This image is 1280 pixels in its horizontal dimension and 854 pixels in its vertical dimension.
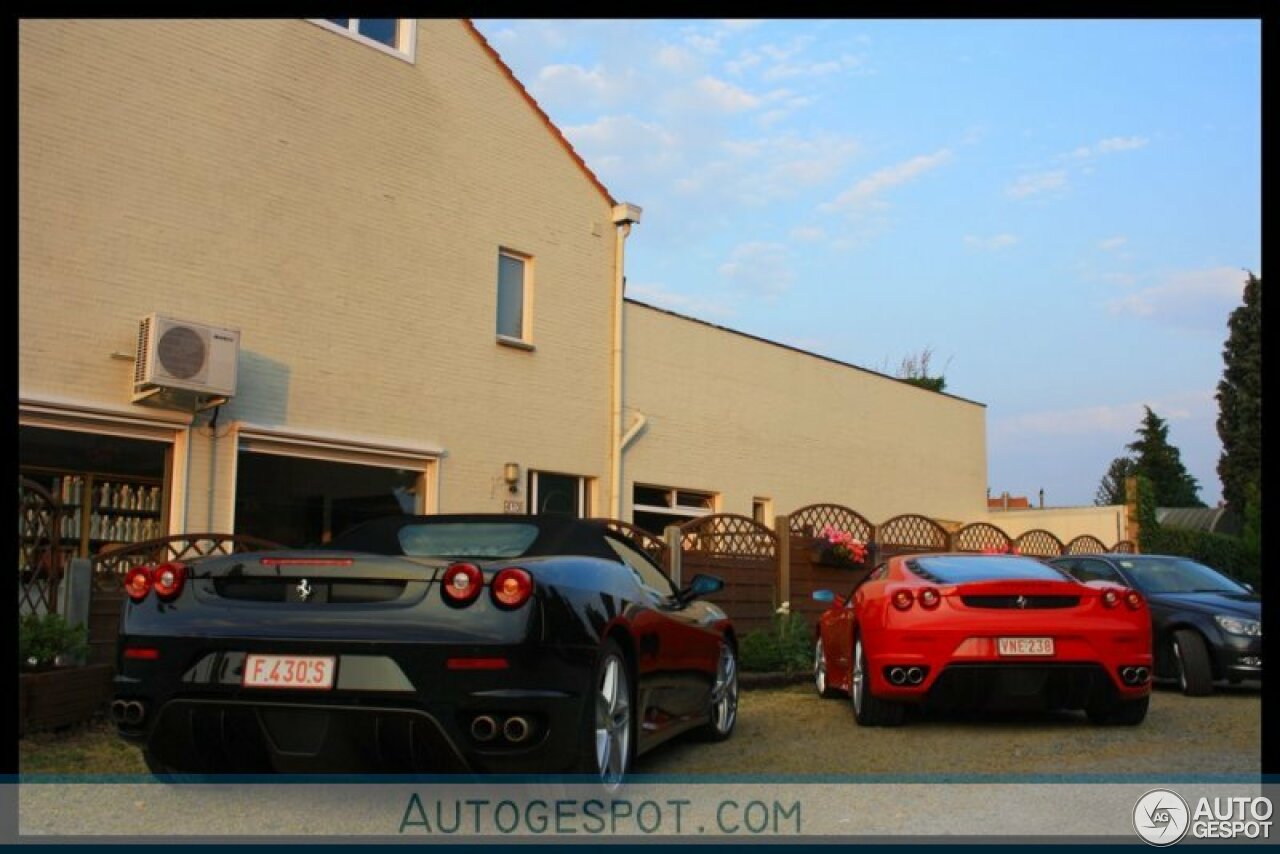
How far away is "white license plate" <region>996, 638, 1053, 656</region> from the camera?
7.39m

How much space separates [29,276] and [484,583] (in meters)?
6.33

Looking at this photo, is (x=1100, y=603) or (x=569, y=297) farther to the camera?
(x=569, y=297)

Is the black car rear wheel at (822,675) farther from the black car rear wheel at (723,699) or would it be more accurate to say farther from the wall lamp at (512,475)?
the wall lamp at (512,475)

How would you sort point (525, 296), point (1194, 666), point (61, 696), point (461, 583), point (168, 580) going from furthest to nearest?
point (525, 296) → point (1194, 666) → point (61, 696) → point (168, 580) → point (461, 583)

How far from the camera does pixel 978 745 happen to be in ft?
23.4

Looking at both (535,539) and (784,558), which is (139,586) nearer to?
(535,539)

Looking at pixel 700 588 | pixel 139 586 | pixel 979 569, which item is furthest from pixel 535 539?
pixel 979 569

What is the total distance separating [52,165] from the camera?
9672 millimetres

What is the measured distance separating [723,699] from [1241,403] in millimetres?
4088

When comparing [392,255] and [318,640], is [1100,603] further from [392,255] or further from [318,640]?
[392,255]

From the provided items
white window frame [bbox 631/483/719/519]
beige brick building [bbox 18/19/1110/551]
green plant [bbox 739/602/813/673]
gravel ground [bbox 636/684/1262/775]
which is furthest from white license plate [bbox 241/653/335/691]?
white window frame [bbox 631/483/719/519]

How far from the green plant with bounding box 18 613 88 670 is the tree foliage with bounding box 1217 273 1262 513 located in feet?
20.6

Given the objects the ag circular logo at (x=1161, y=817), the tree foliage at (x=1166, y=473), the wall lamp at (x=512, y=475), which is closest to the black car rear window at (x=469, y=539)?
the ag circular logo at (x=1161, y=817)

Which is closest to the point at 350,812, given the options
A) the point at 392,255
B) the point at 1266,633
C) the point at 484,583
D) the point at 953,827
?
the point at 484,583
